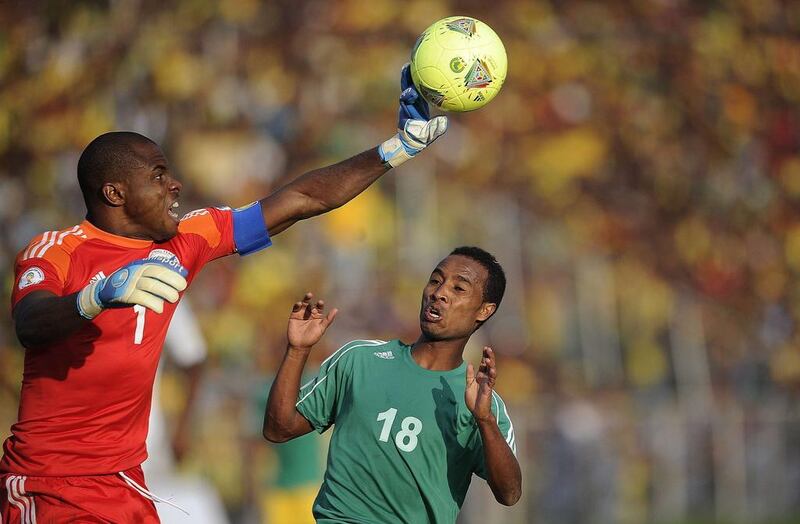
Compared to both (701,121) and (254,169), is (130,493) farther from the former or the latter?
(701,121)

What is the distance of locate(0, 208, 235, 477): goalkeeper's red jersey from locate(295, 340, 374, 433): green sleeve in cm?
69

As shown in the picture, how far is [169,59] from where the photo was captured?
11.6m

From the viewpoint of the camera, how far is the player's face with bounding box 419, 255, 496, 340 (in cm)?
493

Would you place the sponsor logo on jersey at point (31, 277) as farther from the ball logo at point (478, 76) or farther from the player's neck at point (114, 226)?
the ball logo at point (478, 76)

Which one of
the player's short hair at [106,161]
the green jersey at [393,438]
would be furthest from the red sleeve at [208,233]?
the green jersey at [393,438]

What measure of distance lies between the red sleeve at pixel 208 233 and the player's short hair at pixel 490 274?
981mm

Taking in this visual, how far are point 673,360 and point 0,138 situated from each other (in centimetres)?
741

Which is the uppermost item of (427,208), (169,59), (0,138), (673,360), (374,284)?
(169,59)

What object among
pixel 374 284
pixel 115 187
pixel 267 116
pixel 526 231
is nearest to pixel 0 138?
pixel 267 116

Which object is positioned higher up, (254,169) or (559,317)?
(254,169)

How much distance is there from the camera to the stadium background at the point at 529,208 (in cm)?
1124

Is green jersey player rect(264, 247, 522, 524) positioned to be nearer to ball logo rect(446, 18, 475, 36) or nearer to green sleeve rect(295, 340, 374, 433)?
green sleeve rect(295, 340, 374, 433)

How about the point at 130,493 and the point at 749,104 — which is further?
the point at 749,104

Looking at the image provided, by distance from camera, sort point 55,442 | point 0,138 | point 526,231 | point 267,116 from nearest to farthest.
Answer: point 55,442
point 0,138
point 267,116
point 526,231
